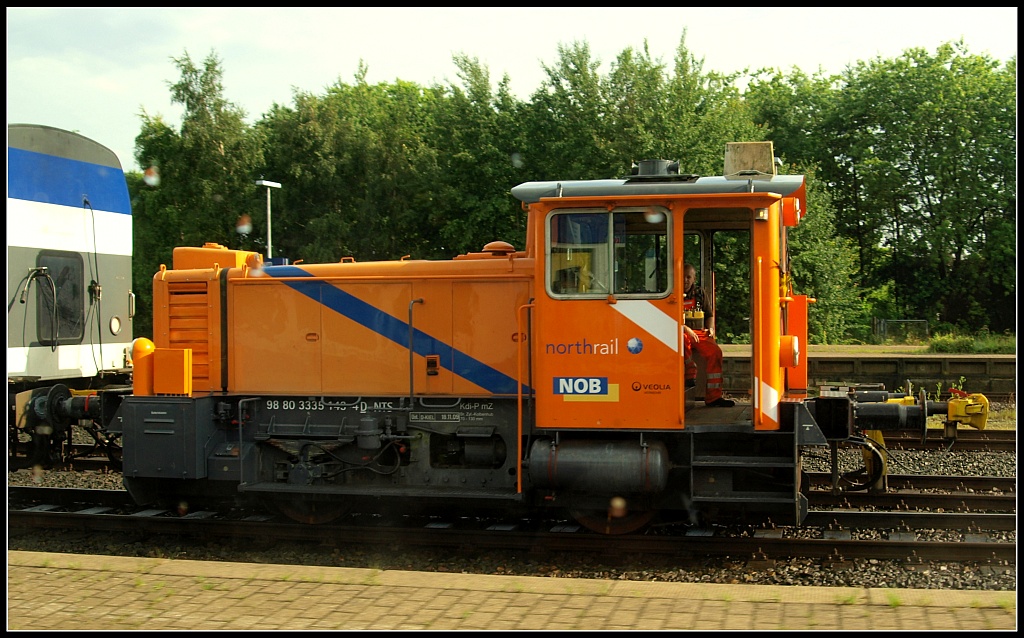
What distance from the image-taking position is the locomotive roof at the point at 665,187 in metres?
6.75

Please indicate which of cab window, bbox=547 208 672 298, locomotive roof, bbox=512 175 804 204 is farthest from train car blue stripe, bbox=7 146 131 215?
cab window, bbox=547 208 672 298

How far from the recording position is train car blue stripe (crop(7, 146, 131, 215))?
30.9ft

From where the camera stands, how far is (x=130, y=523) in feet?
26.8

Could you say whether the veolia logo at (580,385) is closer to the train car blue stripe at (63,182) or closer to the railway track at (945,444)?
the railway track at (945,444)

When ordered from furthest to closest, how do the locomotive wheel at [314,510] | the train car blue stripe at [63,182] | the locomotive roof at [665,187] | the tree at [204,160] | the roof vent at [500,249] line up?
the tree at [204,160] → the train car blue stripe at [63,182] → the locomotive wheel at [314,510] → the roof vent at [500,249] → the locomotive roof at [665,187]

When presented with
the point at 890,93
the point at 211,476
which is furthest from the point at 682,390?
the point at 890,93

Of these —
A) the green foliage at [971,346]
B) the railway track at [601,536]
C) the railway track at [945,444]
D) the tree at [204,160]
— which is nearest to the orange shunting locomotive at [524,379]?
A: the railway track at [601,536]

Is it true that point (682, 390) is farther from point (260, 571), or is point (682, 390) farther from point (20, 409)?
point (20, 409)

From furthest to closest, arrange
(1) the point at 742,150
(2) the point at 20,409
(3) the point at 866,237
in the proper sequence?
(3) the point at 866,237 → (2) the point at 20,409 → (1) the point at 742,150

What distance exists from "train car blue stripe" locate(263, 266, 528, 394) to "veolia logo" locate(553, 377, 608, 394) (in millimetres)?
494

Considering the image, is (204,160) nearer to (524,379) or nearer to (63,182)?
(63,182)

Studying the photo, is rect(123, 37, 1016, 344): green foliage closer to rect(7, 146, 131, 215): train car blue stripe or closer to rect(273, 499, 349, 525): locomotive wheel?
rect(7, 146, 131, 215): train car blue stripe

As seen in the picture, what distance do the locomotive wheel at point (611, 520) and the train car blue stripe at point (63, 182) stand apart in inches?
272

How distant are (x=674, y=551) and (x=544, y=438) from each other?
143 cm
